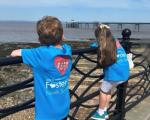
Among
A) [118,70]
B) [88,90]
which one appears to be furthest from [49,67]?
[88,90]

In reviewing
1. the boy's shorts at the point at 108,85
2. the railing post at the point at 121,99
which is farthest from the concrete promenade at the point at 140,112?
the boy's shorts at the point at 108,85

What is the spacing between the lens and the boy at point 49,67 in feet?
12.6

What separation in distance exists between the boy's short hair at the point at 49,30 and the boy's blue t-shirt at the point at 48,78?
7 cm

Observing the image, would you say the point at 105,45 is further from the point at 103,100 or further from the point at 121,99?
the point at 121,99

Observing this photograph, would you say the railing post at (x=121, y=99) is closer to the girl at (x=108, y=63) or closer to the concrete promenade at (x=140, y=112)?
the concrete promenade at (x=140, y=112)

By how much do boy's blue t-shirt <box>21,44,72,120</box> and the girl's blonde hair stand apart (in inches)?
38.0

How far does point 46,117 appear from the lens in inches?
155

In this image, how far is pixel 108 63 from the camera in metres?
Answer: 5.02

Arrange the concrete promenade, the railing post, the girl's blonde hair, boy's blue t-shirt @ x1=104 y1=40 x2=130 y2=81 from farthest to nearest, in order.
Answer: the concrete promenade < the railing post < boy's blue t-shirt @ x1=104 y1=40 x2=130 y2=81 < the girl's blonde hair

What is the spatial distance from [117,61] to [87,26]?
14671 centimetres

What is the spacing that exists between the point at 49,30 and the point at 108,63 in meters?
1.38

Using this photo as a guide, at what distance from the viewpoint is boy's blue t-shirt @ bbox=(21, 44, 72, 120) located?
3846 millimetres

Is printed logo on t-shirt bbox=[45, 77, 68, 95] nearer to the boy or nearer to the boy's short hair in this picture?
the boy

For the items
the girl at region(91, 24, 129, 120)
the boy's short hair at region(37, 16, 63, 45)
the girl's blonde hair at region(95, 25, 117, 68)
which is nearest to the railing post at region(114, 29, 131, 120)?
the girl at region(91, 24, 129, 120)
